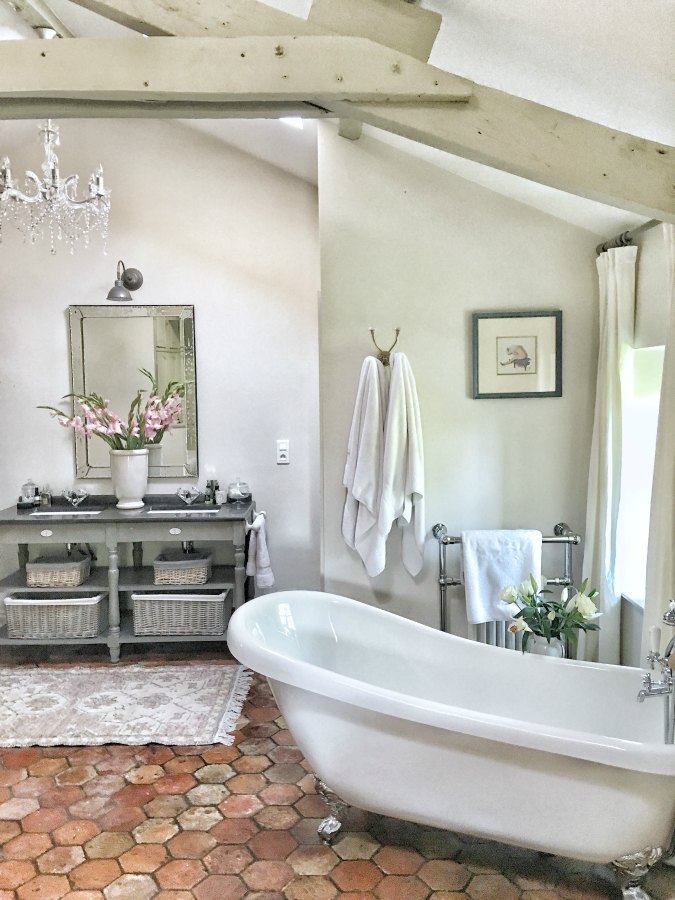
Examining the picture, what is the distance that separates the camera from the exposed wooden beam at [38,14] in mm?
2973

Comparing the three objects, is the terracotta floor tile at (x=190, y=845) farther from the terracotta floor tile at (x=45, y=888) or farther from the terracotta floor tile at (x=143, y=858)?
the terracotta floor tile at (x=45, y=888)

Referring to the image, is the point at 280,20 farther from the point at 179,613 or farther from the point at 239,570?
the point at 179,613

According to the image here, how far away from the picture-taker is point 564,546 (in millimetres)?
3355

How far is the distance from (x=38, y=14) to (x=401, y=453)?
2.33 metres

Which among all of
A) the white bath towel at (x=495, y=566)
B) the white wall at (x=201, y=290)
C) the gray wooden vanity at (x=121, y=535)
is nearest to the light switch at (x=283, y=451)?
the white wall at (x=201, y=290)

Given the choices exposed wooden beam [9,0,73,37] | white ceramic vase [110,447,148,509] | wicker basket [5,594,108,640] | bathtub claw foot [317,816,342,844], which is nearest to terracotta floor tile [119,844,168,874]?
bathtub claw foot [317,816,342,844]

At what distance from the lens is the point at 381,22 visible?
227cm

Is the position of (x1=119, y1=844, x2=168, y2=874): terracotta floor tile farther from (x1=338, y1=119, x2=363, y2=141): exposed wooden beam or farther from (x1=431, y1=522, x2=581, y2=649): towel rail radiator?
(x1=338, y1=119, x2=363, y2=141): exposed wooden beam

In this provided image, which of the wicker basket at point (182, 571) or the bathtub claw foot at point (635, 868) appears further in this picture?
the wicker basket at point (182, 571)

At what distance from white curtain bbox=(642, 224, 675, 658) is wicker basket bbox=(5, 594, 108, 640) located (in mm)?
2716

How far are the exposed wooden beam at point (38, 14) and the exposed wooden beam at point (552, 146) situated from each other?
66.2 inches

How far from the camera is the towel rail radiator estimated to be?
3.20 meters

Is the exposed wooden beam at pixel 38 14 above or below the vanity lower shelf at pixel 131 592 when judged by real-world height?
above

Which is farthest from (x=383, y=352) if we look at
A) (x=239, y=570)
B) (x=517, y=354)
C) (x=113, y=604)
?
(x=113, y=604)
